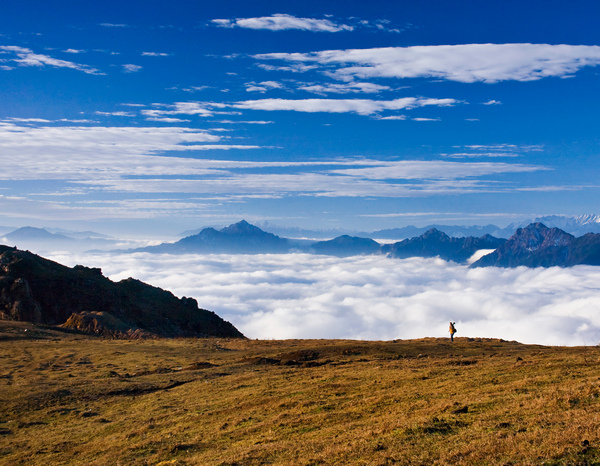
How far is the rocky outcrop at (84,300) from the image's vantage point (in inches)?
2972

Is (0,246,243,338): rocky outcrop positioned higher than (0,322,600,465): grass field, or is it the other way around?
(0,246,243,338): rocky outcrop

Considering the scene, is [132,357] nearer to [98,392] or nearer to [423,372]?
[98,392]

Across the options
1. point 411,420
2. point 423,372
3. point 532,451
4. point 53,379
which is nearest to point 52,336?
point 53,379

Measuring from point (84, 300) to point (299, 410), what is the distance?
74241 mm

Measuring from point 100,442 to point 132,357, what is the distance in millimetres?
24537

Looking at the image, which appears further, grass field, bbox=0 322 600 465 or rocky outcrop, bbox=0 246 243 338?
rocky outcrop, bbox=0 246 243 338

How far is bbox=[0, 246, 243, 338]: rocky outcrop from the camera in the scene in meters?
75.5

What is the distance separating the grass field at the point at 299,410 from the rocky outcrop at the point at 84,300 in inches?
1524

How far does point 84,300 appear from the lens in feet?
271

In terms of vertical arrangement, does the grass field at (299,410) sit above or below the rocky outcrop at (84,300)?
below

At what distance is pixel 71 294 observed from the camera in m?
82.8

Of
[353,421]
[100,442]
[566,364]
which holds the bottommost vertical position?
[100,442]

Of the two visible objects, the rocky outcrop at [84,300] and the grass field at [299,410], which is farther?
the rocky outcrop at [84,300]

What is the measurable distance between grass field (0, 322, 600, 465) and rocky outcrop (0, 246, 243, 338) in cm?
3872
